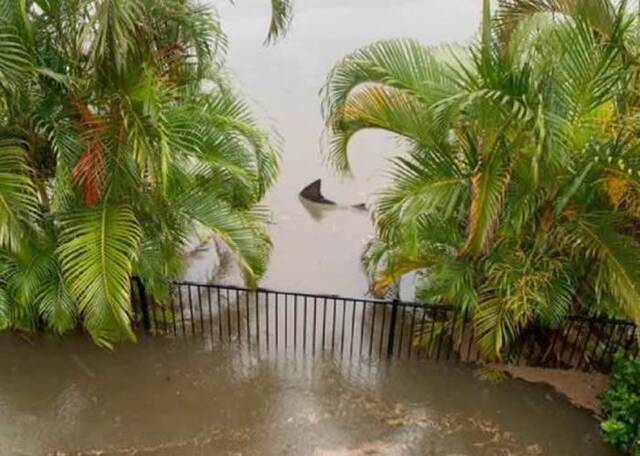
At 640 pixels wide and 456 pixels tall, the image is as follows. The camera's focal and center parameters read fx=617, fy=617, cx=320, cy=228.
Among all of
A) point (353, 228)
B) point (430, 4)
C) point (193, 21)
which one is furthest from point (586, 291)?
point (430, 4)

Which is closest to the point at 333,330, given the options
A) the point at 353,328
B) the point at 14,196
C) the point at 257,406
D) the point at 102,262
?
the point at 353,328

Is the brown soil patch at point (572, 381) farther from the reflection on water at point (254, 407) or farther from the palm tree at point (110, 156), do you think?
the palm tree at point (110, 156)

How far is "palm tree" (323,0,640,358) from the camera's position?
3.51 m

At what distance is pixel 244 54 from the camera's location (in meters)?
11.5

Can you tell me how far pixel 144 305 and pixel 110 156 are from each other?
1.65 meters

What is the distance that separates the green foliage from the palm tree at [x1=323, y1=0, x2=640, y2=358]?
42 cm

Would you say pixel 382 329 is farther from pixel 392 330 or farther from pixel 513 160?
pixel 513 160

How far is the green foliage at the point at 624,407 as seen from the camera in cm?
417

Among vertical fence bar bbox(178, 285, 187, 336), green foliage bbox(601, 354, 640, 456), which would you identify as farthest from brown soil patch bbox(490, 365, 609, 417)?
vertical fence bar bbox(178, 285, 187, 336)

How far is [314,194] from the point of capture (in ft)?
24.6

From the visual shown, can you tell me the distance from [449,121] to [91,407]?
3.32 metres

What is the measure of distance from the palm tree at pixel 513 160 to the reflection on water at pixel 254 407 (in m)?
0.55

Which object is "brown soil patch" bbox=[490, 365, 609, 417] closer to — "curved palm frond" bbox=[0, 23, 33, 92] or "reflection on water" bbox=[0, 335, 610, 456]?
"reflection on water" bbox=[0, 335, 610, 456]

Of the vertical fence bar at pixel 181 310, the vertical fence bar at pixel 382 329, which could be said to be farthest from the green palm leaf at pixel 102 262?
the vertical fence bar at pixel 382 329
